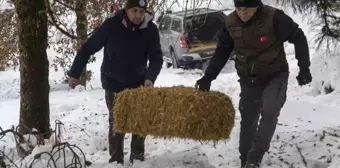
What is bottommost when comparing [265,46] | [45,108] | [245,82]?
[45,108]

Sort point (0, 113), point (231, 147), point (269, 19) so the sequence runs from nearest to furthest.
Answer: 1. point (269, 19)
2. point (231, 147)
3. point (0, 113)

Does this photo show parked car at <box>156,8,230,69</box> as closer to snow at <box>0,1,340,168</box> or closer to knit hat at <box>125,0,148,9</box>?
snow at <box>0,1,340,168</box>

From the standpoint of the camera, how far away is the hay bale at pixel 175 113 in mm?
4152

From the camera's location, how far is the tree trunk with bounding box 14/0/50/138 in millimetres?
5668

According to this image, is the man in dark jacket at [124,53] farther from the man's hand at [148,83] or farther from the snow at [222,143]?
the snow at [222,143]

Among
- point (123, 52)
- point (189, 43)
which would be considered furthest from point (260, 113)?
point (189, 43)

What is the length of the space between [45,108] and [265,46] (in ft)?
9.31

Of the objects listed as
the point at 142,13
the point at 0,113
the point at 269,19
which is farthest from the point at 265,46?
the point at 0,113

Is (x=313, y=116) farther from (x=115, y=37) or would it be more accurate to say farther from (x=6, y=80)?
(x=6, y=80)

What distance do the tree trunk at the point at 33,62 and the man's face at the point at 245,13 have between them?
2348mm

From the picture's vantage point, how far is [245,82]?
4.64 meters

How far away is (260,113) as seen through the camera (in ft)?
15.2

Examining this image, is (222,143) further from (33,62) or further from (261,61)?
(33,62)

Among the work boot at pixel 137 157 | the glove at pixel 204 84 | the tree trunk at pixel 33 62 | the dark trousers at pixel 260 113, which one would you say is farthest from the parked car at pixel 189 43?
the glove at pixel 204 84
